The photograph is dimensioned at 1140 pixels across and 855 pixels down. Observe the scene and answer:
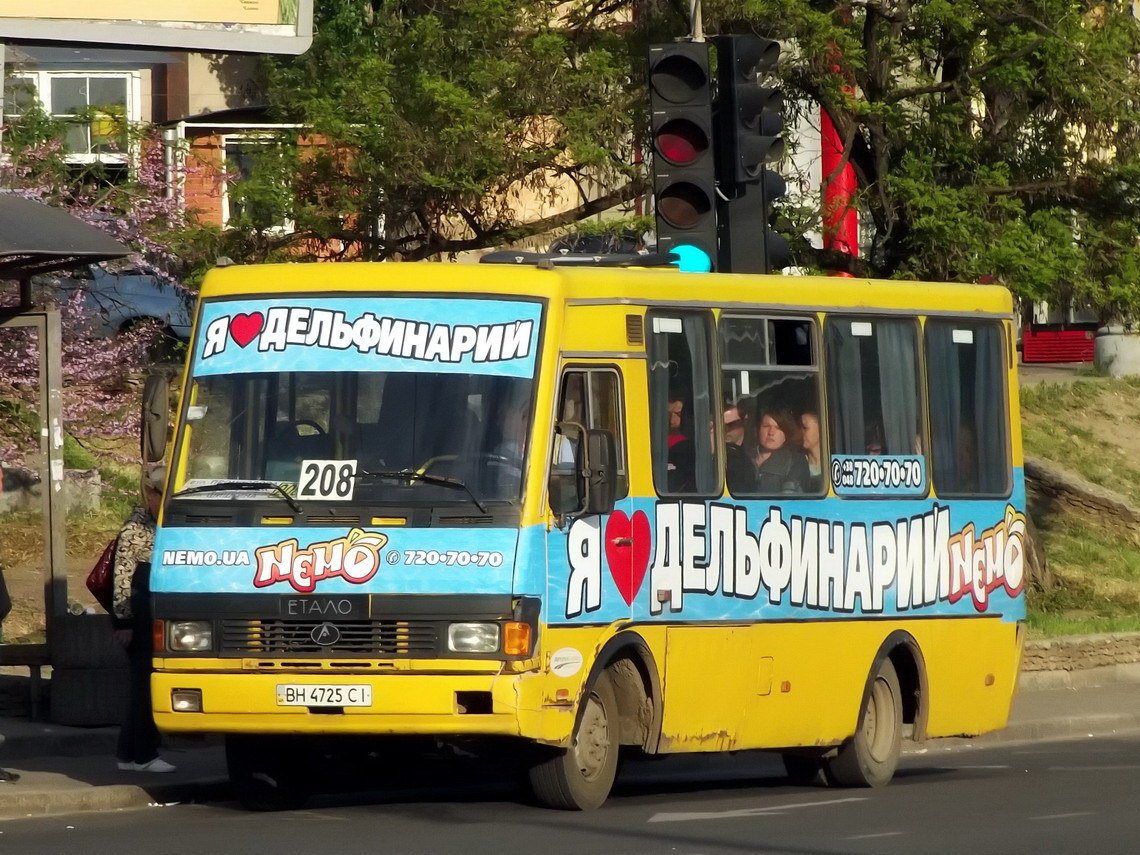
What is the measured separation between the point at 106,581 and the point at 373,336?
2.69m

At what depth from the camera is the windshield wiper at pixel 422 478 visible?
10.9 m

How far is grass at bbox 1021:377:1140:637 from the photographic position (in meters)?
26.2

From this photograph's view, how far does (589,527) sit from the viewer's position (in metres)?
11.3

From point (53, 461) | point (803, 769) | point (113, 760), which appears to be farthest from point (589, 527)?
point (53, 461)

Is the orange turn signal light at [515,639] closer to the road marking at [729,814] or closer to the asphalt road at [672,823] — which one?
the asphalt road at [672,823]

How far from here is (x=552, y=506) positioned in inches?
435

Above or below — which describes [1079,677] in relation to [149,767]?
below

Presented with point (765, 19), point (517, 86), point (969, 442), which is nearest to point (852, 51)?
point (765, 19)

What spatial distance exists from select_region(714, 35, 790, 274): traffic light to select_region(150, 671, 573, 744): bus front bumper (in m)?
5.02

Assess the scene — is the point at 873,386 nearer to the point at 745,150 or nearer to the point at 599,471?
the point at 745,150

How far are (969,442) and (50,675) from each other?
6335 millimetres

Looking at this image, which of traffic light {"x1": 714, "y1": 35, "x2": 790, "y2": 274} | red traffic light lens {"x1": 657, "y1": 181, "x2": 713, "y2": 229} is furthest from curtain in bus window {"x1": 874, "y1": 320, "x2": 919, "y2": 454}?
red traffic light lens {"x1": 657, "y1": 181, "x2": 713, "y2": 229}

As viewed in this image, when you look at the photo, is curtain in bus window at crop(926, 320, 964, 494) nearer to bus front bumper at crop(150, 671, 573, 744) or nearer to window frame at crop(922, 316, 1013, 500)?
window frame at crop(922, 316, 1013, 500)

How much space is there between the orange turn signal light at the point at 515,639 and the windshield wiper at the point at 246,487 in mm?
1196
